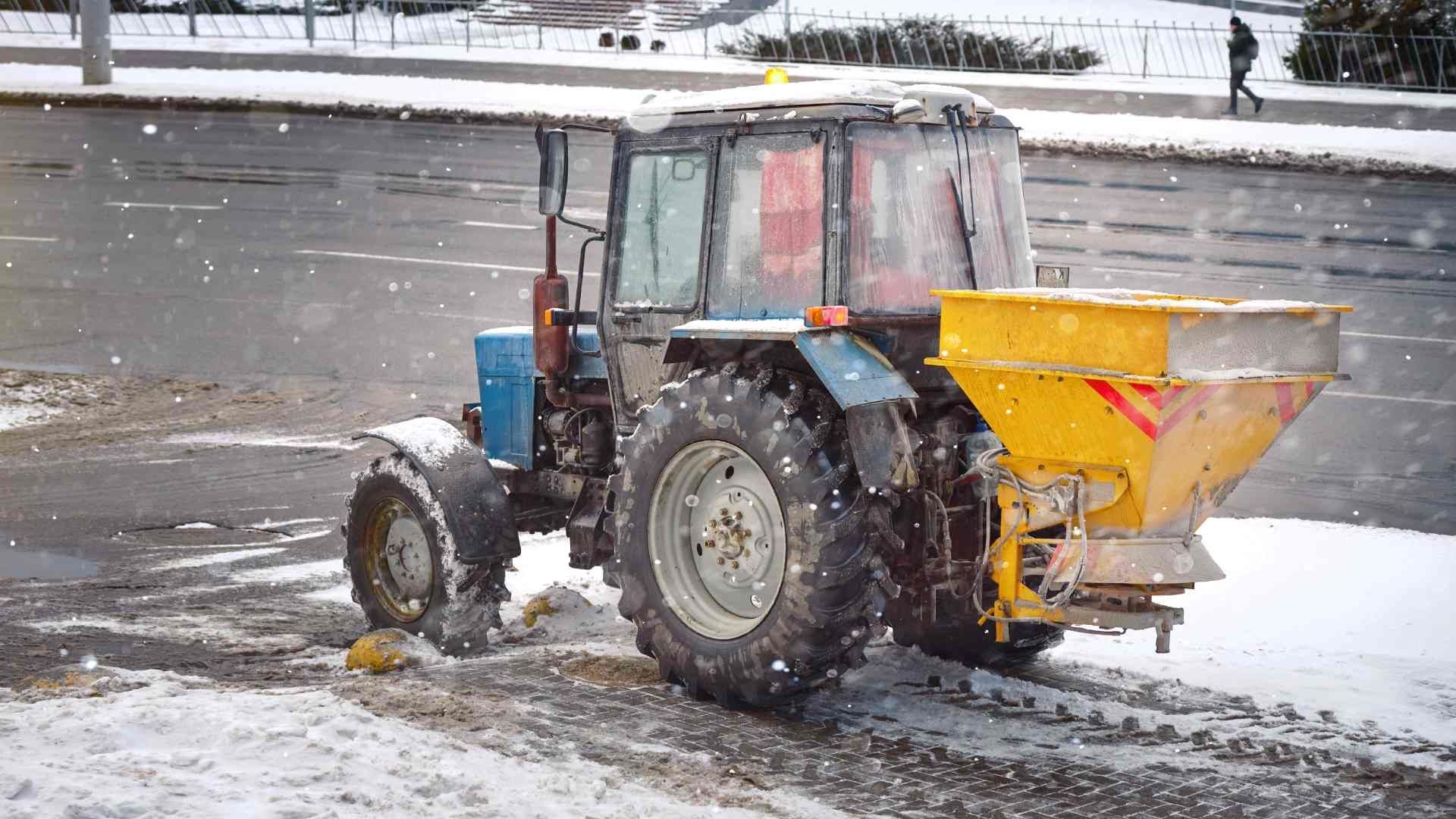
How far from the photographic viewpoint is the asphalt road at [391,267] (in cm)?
1123

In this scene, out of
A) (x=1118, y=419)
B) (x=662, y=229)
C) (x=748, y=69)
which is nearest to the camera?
(x=1118, y=419)

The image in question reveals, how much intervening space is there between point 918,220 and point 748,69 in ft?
80.4

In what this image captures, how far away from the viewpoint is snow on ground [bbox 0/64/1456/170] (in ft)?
74.9

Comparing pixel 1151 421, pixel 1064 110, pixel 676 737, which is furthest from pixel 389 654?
pixel 1064 110

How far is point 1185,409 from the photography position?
18.3ft

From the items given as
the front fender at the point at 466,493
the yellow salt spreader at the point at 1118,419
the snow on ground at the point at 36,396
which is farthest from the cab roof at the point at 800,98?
the snow on ground at the point at 36,396

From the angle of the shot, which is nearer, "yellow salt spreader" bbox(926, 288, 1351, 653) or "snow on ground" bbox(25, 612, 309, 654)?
"yellow salt spreader" bbox(926, 288, 1351, 653)

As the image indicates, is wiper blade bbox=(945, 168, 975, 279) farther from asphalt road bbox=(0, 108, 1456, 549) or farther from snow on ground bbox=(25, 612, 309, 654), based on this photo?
asphalt road bbox=(0, 108, 1456, 549)

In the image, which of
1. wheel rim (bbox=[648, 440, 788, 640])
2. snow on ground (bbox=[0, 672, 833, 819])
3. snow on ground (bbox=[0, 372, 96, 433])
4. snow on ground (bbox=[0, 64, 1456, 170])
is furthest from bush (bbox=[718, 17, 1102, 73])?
snow on ground (bbox=[0, 672, 833, 819])

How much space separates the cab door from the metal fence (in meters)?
23.9

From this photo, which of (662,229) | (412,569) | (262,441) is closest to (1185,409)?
(662,229)

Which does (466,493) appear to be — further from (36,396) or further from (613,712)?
(36,396)

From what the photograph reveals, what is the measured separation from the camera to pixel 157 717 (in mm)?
5535

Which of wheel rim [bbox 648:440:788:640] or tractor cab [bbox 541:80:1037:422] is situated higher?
tractor cab [bbox 541:80:1037:422]
